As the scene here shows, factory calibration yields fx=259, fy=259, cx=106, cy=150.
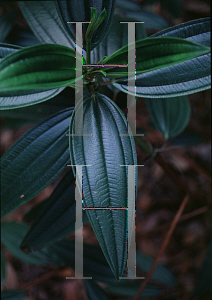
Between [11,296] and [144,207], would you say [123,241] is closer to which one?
[11,296]

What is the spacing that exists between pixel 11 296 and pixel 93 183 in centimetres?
63

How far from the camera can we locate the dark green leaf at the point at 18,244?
79 cm

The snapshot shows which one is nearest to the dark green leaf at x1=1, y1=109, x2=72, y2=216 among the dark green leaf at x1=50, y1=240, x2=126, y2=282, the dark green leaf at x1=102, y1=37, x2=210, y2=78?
the dark green leaf at x1=102, y1=37, x2=210, y2=78

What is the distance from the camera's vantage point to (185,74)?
366mm

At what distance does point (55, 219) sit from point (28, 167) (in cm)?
16

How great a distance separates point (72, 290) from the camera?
1.08 meters

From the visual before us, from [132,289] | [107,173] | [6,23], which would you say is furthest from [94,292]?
[6,23]

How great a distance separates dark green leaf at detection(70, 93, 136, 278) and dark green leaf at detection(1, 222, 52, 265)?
0.53m

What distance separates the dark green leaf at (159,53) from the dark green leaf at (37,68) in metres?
0.06

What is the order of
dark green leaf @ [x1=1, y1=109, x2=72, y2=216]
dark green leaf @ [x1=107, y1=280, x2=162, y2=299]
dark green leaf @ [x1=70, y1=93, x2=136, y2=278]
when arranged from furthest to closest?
dark green leaf @ [x1=107, y1=280, x2=162, y2=299] → dark green leaf @ [x1=1, y1=109, x2=72, y2=216] → dark green leaf @ [x1=70, y1=93, x2=136, y2=278]

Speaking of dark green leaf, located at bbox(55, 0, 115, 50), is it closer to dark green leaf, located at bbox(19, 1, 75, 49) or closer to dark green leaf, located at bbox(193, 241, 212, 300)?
dark green leaf, located at bbox(19, 1, 75, 49)

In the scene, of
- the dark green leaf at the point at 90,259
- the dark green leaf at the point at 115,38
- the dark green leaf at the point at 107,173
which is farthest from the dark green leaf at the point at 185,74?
Result: the dark green leaf at the point at 90,259

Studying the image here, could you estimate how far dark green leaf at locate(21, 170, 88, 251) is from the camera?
0.55 meters

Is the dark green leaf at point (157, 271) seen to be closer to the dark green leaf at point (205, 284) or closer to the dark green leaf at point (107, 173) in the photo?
the dark green leaf at point (205, 284)
